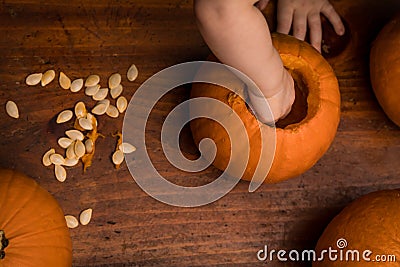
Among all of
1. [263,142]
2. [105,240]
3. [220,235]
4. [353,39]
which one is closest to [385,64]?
[353,39]

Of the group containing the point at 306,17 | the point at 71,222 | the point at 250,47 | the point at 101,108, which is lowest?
the point at 71,222

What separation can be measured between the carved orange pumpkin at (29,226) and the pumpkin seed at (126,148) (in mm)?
140

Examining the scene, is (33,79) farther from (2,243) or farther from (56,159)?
(2,243)

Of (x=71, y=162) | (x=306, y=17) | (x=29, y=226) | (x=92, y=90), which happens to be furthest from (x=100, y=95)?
(x=306, y=17)

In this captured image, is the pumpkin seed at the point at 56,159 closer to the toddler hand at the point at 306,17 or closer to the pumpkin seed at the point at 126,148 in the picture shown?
the pumpkin seed at the point at 126,148

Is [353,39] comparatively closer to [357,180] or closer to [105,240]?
[357,180]

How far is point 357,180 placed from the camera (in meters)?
1.02

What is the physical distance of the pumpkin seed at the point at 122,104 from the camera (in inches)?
39.9

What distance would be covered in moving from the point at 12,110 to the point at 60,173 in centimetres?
13

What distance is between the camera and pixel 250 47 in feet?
2.24

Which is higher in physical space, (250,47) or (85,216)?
(250,47)

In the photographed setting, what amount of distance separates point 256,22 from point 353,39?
464 millimetres

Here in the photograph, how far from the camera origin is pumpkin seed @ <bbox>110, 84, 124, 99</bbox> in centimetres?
102

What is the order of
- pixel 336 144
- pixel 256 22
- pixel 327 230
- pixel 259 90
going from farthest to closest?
1. pixel 336 144
2. pixel 327 230
3. pixel 259 90
4. pixel 256 22
